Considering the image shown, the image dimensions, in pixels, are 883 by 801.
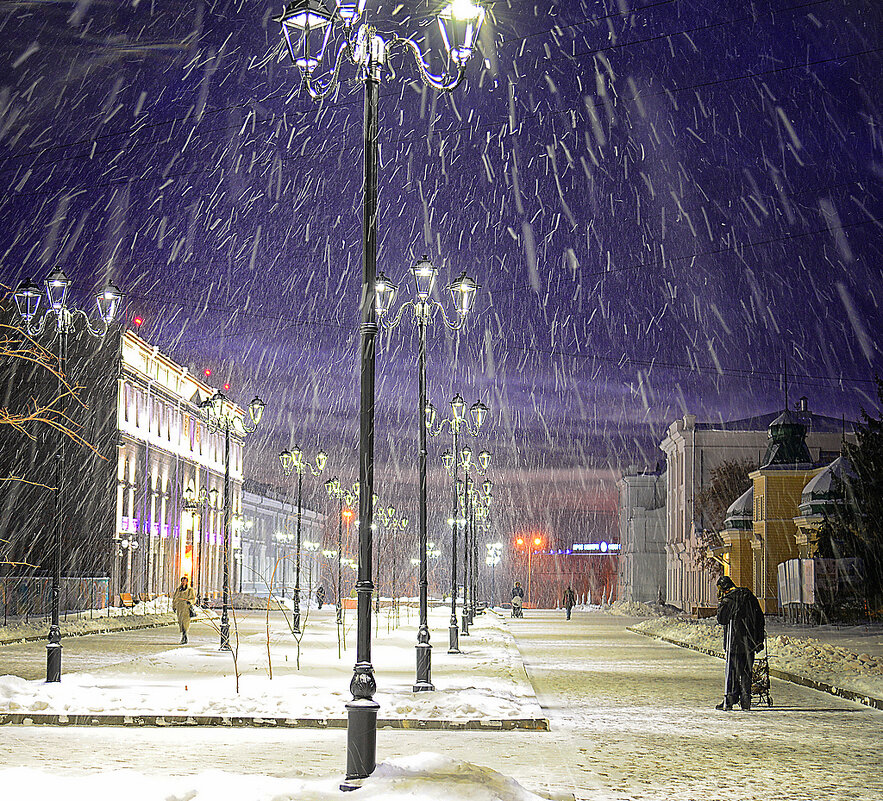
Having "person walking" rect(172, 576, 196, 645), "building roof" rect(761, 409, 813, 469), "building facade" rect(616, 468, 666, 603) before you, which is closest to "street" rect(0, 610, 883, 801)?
"person walking" rect(172, 576, 196, 645)

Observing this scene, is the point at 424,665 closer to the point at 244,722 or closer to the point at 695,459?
the point at 244,722

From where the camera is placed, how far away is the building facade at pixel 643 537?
95.4 meters

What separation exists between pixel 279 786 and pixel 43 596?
4299cm

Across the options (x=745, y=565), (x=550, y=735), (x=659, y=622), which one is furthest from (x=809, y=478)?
(x=550, y=735)

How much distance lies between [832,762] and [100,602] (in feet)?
166

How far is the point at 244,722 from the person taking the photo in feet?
47.2

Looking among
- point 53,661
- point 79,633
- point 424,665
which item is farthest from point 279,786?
point 79,633

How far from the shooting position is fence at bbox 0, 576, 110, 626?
4450cm

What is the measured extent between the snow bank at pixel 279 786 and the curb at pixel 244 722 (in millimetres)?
4675

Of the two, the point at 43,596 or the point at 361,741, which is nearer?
the point at 361,741

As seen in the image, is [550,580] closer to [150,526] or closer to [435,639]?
[150,526]

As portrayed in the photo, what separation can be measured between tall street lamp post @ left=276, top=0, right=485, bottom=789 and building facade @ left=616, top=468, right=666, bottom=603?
85484 millimetres

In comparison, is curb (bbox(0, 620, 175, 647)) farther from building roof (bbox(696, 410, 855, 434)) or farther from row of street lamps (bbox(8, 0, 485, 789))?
building roof (bbox(696, 410, 855, 434))

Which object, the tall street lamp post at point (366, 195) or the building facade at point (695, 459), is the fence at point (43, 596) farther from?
the building facade at point (695, 459)
